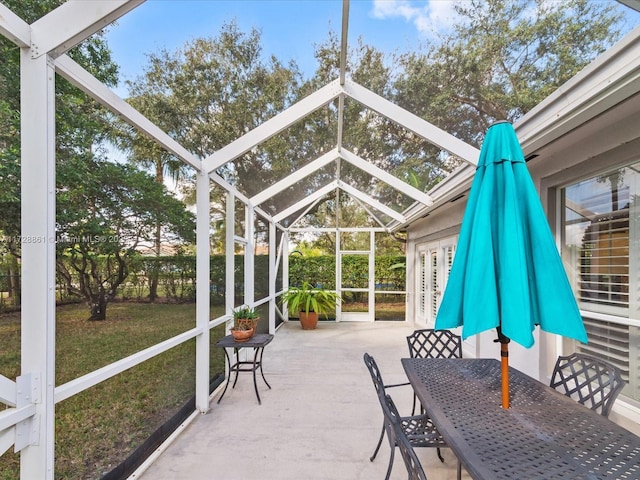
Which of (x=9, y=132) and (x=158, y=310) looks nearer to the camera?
(x=9, y=132)

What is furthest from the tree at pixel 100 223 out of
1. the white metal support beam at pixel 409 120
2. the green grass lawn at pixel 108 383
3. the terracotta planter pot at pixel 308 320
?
the terracotta planter pot at pixel 308 320

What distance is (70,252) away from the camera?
1.97m

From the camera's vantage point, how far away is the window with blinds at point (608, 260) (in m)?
2.10

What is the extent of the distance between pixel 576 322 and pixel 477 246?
569 mm

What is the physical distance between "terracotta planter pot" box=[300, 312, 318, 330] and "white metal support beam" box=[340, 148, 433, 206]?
150 inches

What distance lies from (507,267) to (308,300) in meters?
6.27

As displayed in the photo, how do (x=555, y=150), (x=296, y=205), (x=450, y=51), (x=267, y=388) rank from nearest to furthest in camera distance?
(x=450, y=51) → (x=555, y=150) → (x=267, y=388) → (x=296, y=205)

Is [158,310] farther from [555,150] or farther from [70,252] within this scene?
[555,150]

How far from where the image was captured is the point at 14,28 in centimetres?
141

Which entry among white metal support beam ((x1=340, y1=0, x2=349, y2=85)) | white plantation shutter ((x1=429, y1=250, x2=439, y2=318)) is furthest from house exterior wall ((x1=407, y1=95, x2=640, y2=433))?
white plantation shutter ((x1=429, y1=250, x2=439, y2=318))

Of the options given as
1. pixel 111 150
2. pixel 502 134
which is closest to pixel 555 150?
pixel 502 134

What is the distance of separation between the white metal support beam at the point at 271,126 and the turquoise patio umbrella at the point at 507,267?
6.46 feet

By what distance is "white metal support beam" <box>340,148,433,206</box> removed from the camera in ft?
16.8

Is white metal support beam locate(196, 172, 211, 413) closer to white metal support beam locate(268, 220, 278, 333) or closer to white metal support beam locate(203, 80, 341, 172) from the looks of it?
white metal support beam locate(203, 80, 341, 172)
